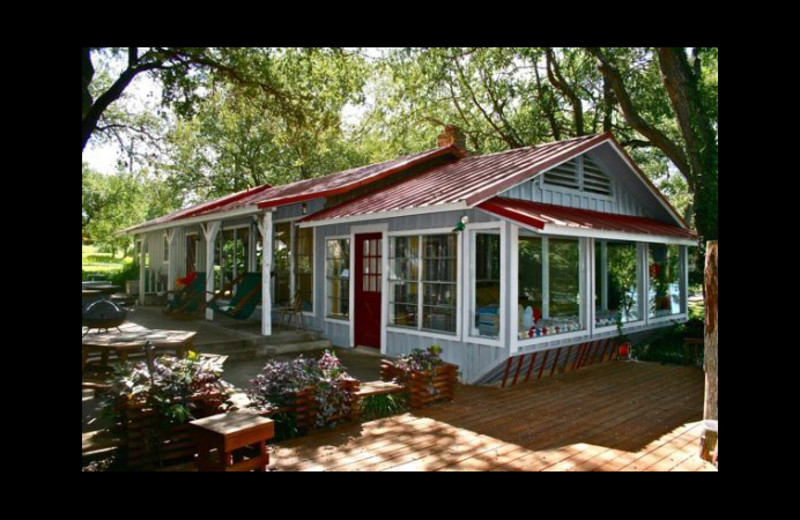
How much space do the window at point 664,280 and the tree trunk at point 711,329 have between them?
6.40 m

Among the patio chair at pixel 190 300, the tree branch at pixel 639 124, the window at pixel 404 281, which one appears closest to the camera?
the window at pixel 404 281

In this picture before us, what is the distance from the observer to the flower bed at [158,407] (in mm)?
4438

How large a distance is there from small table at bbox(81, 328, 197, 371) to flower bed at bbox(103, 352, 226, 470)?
233 cm

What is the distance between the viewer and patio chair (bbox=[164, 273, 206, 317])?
504 inches

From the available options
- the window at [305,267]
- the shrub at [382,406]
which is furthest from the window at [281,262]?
the shrub at [382,406]

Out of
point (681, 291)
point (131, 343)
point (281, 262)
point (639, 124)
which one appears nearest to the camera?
point (131, 343)

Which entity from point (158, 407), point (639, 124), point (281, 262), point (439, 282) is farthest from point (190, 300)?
point (639, 124)

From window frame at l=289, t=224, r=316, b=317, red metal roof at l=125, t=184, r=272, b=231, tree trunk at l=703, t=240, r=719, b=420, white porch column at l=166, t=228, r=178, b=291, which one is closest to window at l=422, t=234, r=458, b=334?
window frame at l=289, t=224, r=316, b=317

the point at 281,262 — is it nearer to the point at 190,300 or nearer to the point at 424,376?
the point at 190,300

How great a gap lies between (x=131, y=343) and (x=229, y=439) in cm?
376

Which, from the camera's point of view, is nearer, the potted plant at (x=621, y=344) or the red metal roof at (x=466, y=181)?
the red metal roof at (x=466, y=181)

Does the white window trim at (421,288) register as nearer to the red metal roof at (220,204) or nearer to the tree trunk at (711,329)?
the tree trunk at (711,329)

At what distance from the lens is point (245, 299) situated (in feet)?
37.2

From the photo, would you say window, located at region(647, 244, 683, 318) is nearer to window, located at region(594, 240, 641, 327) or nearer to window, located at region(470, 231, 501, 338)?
window, located at region(594, 240, 641, 327)
